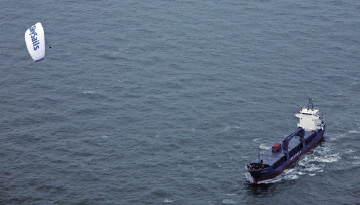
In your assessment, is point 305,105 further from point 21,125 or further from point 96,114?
point 21,125

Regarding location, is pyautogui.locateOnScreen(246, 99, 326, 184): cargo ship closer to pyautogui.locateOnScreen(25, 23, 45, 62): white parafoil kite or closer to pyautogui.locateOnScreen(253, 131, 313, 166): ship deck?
pyautogui.locateOnScreen(253, 131, 313, 166): ship deck

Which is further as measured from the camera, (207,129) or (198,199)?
(207,129)

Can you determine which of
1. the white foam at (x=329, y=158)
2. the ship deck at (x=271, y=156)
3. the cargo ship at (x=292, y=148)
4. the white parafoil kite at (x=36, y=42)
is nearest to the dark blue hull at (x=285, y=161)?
the cargo ship at (x=292, y=148)

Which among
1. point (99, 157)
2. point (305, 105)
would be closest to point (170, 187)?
point (99, 157)

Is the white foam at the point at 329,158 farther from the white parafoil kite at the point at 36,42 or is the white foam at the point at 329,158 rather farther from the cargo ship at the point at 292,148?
the white parafoil kite at the point at 36,42

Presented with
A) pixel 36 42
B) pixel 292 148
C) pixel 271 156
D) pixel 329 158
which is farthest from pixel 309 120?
pixel 36 42

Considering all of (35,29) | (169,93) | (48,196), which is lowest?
(48,196)

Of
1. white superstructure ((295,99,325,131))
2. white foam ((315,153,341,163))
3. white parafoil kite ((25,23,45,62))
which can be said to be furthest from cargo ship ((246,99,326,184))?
white parafoil kite ((25,23,45,62))

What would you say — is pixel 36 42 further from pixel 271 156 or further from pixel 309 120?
pixel 309 120
